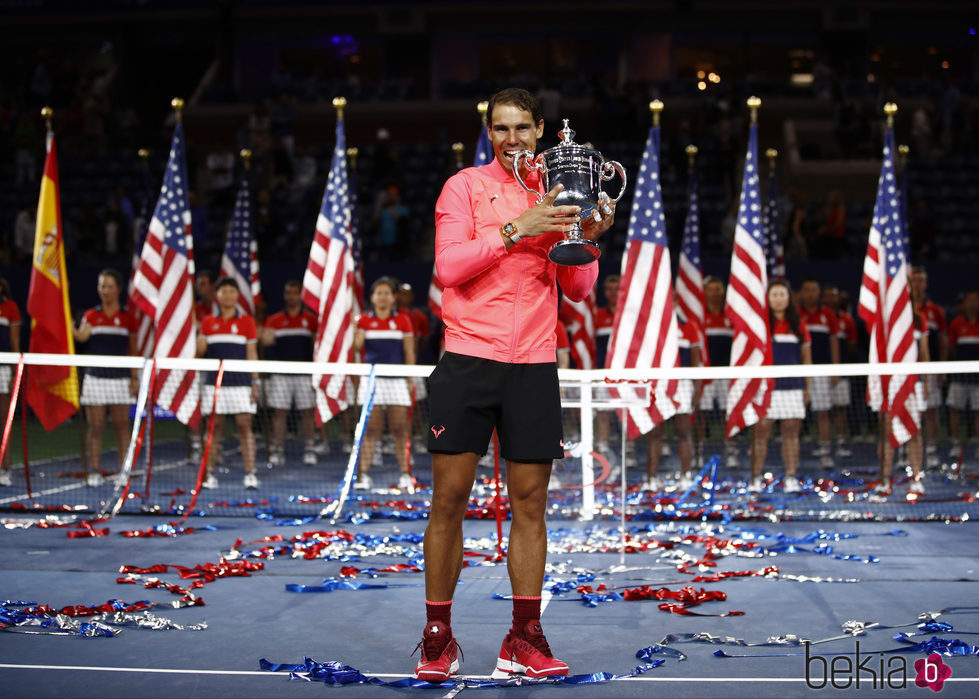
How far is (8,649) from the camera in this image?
5.00 m

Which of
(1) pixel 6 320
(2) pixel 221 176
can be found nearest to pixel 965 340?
(1) pixel 6 320

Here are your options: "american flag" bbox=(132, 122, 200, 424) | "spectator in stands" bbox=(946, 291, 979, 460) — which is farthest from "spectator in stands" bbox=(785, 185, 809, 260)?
"american flag" bbox=(132, 122, 200, 424)

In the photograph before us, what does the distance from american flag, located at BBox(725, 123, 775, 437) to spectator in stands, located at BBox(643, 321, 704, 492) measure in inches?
18.1

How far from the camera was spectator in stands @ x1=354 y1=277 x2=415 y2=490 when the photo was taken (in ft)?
36.6

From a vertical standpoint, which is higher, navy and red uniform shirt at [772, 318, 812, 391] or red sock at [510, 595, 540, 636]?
navy and red uniform shirt at [772, 318, 812, 391]

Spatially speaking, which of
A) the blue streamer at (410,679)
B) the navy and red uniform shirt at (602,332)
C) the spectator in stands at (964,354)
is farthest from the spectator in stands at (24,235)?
the blue streamer at (410,679)

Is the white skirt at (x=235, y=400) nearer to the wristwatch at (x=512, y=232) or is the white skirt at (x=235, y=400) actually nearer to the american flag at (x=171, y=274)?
the american flag at (x=171, y=274)

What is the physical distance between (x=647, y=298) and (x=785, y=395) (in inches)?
61.4

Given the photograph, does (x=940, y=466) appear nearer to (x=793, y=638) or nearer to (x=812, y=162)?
(x=793, y=638)

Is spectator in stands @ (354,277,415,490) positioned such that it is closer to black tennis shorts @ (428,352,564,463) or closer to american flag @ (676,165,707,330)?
american flag @ (676,165,707,330)

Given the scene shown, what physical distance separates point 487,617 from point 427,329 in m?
10.4

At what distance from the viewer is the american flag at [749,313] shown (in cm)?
1061

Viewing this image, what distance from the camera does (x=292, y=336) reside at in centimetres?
1434

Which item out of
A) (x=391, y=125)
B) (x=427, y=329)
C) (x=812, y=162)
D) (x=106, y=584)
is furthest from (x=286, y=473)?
(x=391, y=125)
